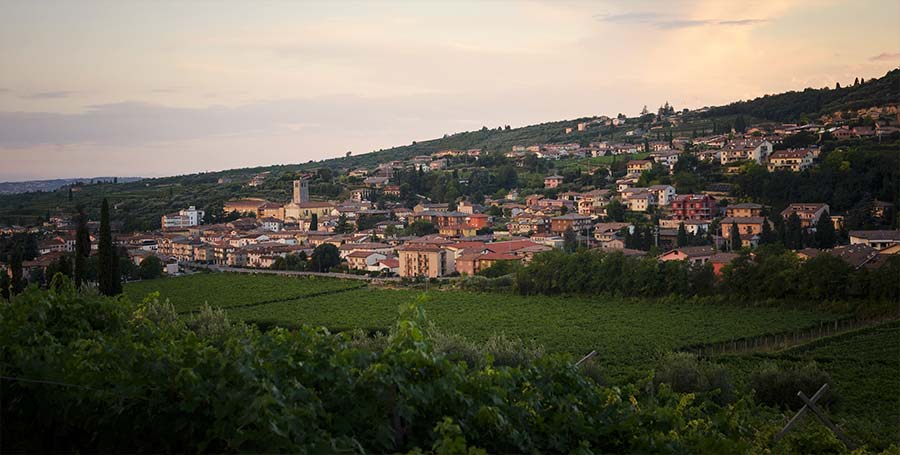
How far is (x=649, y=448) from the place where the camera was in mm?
3152

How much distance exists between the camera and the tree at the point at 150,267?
82.5 ft

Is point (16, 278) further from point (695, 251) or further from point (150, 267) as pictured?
point (695, 251)

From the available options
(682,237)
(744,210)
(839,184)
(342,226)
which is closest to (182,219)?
(342,226)

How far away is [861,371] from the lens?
1210 cm

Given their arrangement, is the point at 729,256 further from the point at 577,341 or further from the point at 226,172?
the point at 226,172

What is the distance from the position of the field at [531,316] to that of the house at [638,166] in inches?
1099

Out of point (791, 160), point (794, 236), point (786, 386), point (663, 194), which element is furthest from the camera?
point (791, 160)

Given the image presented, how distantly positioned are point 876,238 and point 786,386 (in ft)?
63.4

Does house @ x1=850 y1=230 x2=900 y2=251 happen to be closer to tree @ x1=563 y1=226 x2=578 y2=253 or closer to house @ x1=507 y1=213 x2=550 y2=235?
tree @ x1=563 y1=226 x2=578 y2=253

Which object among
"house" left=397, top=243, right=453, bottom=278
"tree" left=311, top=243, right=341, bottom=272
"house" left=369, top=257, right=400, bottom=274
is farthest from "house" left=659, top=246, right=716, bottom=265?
"tree" left=311, top=243, right=341, bottom=272

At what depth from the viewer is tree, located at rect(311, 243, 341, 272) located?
105 feet

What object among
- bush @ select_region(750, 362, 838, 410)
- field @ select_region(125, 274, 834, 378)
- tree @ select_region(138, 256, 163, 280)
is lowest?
field @ select_region(125, 274, 834, 378)

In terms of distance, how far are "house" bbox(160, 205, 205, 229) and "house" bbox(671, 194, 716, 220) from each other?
2274 centimetres

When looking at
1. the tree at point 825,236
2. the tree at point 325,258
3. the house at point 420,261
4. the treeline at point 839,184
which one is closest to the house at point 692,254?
the tree at point 825,236
